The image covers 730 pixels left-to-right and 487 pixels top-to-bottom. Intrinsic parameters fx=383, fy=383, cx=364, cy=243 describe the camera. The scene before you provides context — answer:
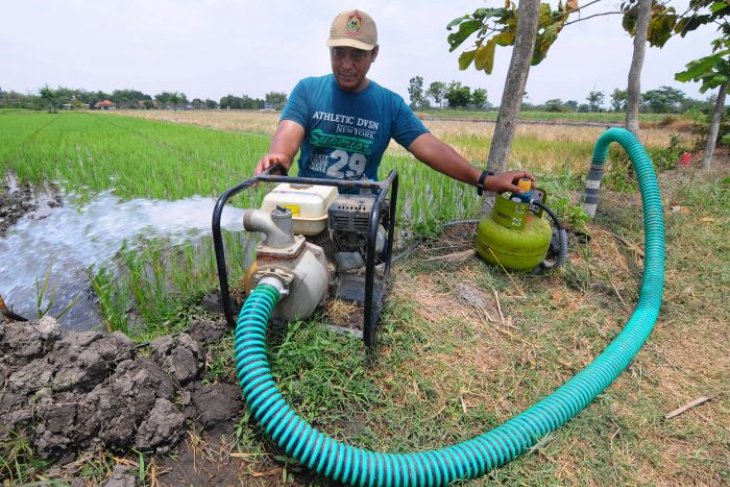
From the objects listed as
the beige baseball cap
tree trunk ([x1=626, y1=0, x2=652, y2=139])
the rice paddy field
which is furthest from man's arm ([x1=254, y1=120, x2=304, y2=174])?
tree trunk ([x1=626, y1=0, x2=652, y2=139])

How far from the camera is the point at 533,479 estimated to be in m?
1.33

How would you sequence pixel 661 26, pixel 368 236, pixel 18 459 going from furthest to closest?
1. pixel 661 26
2. pixel 368 236
3. pixel 18 459

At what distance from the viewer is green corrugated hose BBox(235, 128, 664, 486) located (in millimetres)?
1206

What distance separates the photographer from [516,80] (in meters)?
2.64

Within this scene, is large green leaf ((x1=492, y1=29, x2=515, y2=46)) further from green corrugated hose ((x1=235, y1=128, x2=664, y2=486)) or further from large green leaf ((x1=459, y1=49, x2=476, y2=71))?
green corrugated hose ((x1=235, y1=128, x2=664, y2=486))

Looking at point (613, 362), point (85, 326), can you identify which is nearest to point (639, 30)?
point (613, 362)

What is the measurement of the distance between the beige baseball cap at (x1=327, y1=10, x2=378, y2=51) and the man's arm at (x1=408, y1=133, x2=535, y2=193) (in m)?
0.63

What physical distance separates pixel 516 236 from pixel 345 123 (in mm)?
1244

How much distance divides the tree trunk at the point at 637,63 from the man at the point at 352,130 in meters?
2.67

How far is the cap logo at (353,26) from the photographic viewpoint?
1.82 m

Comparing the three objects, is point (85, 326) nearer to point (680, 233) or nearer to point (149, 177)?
point (149, 177)

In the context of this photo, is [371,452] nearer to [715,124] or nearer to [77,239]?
[77,239]

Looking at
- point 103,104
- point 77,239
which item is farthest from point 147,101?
point 77,239

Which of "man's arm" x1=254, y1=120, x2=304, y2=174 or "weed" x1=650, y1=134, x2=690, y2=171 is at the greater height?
"man's arm" x1=254, y1=120, x2=304, y2=174
